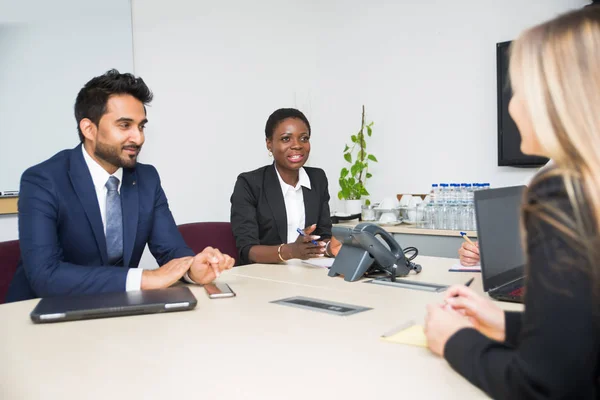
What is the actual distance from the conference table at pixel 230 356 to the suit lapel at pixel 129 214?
496mm

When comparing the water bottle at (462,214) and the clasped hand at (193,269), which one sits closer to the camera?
the clasped hand at (193,269)

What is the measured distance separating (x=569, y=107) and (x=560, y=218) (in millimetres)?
161

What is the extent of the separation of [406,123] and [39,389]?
11.6ft

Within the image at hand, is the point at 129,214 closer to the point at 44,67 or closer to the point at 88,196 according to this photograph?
the point at 88,196

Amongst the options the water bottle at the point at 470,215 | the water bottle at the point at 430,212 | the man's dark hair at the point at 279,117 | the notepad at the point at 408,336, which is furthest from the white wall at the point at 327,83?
the notepad at the point at 408,336

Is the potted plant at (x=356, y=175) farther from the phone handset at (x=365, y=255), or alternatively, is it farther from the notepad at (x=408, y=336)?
the notepad at (x=408, y=336)

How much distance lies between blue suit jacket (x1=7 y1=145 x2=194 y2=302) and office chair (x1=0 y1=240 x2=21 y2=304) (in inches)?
2.5

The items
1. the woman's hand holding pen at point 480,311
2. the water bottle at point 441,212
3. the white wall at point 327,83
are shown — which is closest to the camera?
the woman's hand holding pen at point 480,311

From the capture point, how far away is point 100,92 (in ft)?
7.32

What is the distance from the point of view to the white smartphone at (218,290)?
1.71 metres

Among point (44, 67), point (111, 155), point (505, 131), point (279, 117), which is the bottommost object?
point (111, 155)

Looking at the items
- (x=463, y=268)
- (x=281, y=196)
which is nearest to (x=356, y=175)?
(x=281, y=196)

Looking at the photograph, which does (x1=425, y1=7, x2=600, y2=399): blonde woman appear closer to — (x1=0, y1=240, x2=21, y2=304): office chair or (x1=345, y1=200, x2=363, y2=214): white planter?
(x1=0, y1=240, x2=21, y2=304): office chair

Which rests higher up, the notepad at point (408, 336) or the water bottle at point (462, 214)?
the water bottle at point (462, 214)
